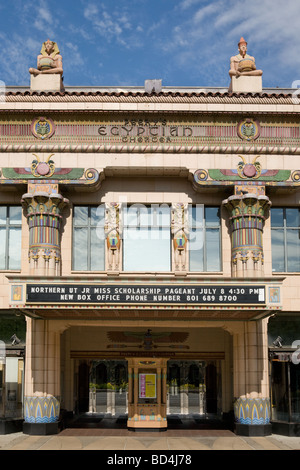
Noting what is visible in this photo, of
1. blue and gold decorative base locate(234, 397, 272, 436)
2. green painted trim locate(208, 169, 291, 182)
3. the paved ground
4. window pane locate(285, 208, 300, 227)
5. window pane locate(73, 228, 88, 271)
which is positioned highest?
green painted trim locate(208, 169, 291, 182)

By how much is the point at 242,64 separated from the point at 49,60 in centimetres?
761

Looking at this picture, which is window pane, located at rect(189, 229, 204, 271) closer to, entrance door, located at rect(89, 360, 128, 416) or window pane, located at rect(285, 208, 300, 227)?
window pane, located at rect(285, 208, 300, 227)

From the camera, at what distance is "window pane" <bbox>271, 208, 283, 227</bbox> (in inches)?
930

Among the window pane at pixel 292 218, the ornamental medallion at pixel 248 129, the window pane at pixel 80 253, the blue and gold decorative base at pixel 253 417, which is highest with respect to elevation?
the ornamental medallion at pixel 248 129

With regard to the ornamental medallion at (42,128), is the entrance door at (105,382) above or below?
below

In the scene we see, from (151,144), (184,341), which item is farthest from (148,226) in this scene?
(184,341)

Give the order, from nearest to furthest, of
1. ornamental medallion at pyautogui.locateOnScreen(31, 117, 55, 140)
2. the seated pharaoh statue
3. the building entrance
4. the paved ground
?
the paved ground
ornamental medallion at pyautogui.locateOnScreen(31, 117, 55, 140)
the seated pharaoh statue
the building entrance

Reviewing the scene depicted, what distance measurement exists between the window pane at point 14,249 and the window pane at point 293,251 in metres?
10.2

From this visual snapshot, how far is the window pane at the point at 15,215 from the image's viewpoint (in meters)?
23.5

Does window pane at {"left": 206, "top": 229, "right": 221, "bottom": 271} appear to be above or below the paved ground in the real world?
above

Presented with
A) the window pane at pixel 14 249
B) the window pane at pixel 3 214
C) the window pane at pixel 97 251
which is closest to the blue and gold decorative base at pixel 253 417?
the window pane at pixel 97 251

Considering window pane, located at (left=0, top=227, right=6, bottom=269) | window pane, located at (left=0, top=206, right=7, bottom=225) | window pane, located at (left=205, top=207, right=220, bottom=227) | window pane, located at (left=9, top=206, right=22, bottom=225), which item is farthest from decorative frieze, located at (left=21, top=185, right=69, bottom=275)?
window pane, located at (left=205, top=207, right=220, bottom=227)

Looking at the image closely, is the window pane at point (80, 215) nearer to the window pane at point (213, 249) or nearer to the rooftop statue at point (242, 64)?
the window pane at point (213, 249)

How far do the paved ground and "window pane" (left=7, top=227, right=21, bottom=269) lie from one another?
6.15 metres
